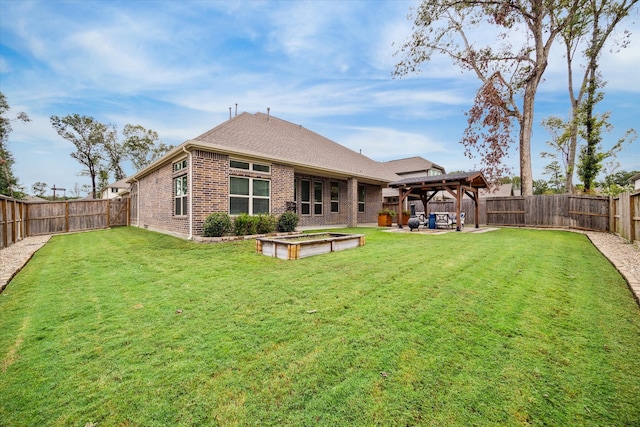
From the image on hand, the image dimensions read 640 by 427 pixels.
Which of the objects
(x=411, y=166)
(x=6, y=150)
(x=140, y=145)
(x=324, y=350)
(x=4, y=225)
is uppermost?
(x=140, y=145)

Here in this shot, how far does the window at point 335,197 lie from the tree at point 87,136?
3421 centimetres

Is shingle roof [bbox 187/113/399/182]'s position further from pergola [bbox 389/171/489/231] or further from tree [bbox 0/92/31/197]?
tree [bbox 0/92/31/197]

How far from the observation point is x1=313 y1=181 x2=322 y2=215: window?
14.5 metres

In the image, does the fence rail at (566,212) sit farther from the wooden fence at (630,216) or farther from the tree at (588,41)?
the tree at (588,41)

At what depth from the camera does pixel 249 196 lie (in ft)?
33.5

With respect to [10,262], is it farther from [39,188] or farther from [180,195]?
[39,188]

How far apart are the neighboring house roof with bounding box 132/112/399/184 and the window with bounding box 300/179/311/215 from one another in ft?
3.02

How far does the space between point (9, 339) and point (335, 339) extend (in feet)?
11.0

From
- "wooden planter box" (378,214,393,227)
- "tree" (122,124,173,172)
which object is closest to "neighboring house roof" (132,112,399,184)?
"wooden planter box" (378,214,393,227)

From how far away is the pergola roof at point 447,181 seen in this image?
11889mm

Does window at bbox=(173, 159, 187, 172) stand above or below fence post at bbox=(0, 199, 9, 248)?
above

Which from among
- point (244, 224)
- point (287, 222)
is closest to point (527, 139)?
point (287, 222)

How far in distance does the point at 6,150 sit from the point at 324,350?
129 feet

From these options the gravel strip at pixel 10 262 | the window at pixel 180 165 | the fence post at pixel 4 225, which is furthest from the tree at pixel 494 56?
the fence post at pixel 4 225
